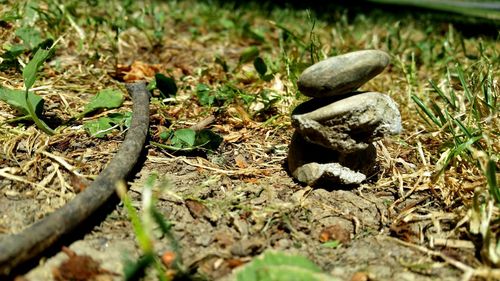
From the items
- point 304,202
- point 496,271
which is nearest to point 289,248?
point 304,202

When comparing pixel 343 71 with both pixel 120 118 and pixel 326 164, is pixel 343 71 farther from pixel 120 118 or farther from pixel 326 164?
pixel 120 118

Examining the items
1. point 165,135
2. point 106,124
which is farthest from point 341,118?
point 106,124

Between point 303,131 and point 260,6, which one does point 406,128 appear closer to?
point 303,131

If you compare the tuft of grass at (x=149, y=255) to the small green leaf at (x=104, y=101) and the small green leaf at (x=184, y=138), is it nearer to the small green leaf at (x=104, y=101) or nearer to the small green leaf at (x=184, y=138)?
the small green leaf at (x=184, y=138)

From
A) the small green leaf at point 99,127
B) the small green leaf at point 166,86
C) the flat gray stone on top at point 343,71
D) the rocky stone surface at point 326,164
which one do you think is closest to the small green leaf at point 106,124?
the small green leaf at point 99,127

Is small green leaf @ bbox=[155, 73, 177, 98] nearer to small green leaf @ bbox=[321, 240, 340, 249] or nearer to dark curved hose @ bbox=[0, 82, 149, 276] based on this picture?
dark curved hose @ bbox=[0, 82, 149, 276]

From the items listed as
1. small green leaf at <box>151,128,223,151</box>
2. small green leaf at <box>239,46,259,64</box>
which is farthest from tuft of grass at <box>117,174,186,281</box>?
small green leaf at <box>239,46,259,64</box>
